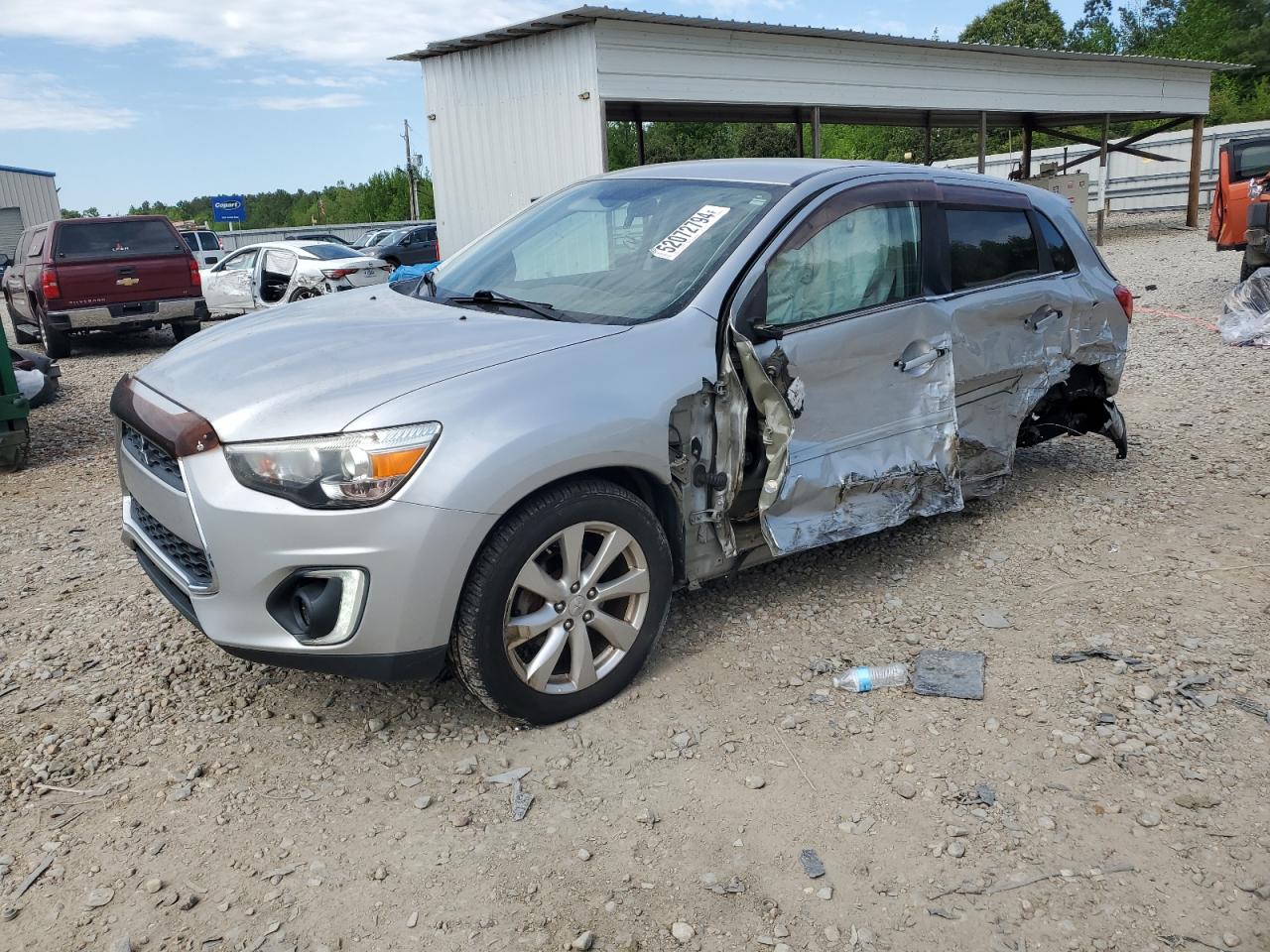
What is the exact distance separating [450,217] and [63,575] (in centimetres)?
1050

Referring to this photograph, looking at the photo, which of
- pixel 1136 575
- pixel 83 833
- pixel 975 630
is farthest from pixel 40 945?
pixel 1136 575

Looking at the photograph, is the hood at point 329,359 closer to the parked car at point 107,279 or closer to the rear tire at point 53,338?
the parked car at point 107,279

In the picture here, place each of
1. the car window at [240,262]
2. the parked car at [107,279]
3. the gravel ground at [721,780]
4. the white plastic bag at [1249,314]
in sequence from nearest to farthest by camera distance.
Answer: the gravel ground at [721,780], the white plastic bag at [1249,314], the parked car at [107,279], the car window at [240,262]

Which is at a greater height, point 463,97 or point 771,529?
point 463,97

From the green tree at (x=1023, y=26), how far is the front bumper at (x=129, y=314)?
6175 cm

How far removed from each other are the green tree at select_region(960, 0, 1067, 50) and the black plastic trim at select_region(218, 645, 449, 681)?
69.1 metres

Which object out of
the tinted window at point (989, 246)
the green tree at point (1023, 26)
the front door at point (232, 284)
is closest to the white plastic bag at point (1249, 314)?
the tinted window at point (989, 246)

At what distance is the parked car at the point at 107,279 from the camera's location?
12.5 m

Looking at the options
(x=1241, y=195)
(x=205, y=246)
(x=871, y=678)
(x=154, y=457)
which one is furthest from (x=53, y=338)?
(x=205, y=246)

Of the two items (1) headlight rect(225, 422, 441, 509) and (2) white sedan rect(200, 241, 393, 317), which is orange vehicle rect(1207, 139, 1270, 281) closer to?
(1) headlight rect(225, 422, 441, 509)

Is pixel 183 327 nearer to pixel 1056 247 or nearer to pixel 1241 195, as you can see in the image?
pixel 1056 247

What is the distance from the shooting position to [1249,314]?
9.71 m

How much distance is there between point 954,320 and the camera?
4422 millimetres

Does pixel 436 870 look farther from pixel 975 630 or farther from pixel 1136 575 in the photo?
pixel 1136 575
